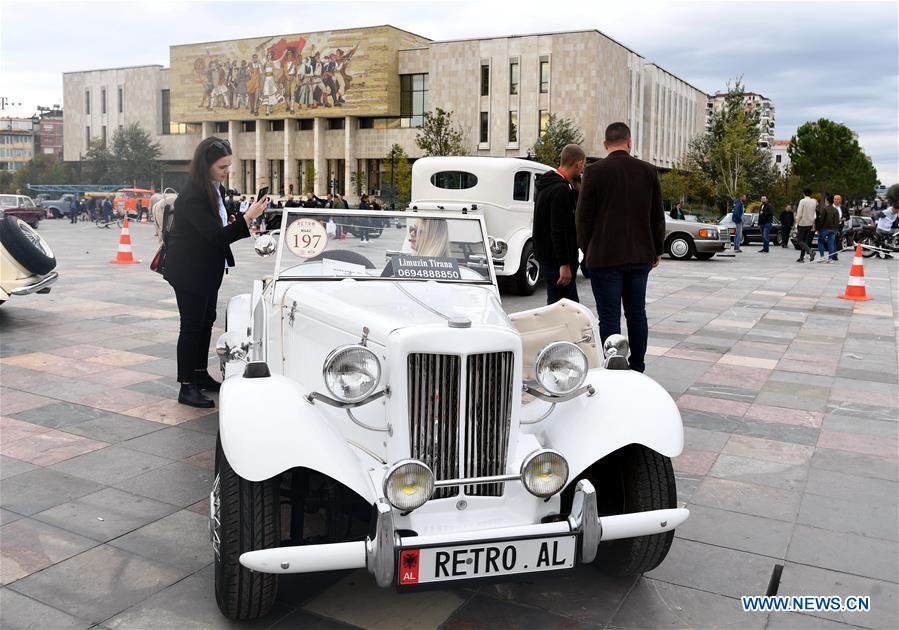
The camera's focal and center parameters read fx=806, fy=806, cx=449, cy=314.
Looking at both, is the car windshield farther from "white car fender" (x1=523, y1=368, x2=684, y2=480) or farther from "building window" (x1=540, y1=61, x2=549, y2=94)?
"building window" (x1=540, y1=61, x2=549, y2=94)

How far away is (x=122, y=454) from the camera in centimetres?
492

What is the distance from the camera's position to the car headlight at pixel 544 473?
3041mm

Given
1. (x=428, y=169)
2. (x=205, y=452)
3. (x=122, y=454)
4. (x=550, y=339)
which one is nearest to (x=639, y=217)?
(x=550, y=339)

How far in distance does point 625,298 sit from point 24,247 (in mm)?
7036

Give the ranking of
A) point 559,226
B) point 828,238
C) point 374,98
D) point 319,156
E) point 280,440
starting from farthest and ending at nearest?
1. point 319,156
2. point 374,98
3. point 828,238
4. point 559,226
5. point 280,440

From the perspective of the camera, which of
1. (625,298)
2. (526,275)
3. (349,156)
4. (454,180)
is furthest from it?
(349,156)

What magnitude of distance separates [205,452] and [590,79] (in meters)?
51.8

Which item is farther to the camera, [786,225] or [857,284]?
[786,225]

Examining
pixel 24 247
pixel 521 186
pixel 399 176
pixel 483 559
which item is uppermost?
pixel 399 176

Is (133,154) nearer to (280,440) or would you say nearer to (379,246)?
(379,246)

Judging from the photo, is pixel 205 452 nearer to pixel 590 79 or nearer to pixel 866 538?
pixel 866 538

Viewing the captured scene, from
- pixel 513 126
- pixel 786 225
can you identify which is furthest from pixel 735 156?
pixel 513 126

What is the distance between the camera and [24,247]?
9.30 metres

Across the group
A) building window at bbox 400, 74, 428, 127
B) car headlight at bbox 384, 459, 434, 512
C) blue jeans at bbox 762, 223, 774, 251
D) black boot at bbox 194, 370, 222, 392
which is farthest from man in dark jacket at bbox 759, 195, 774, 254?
building window at bbox 400, 74, 428, 127
